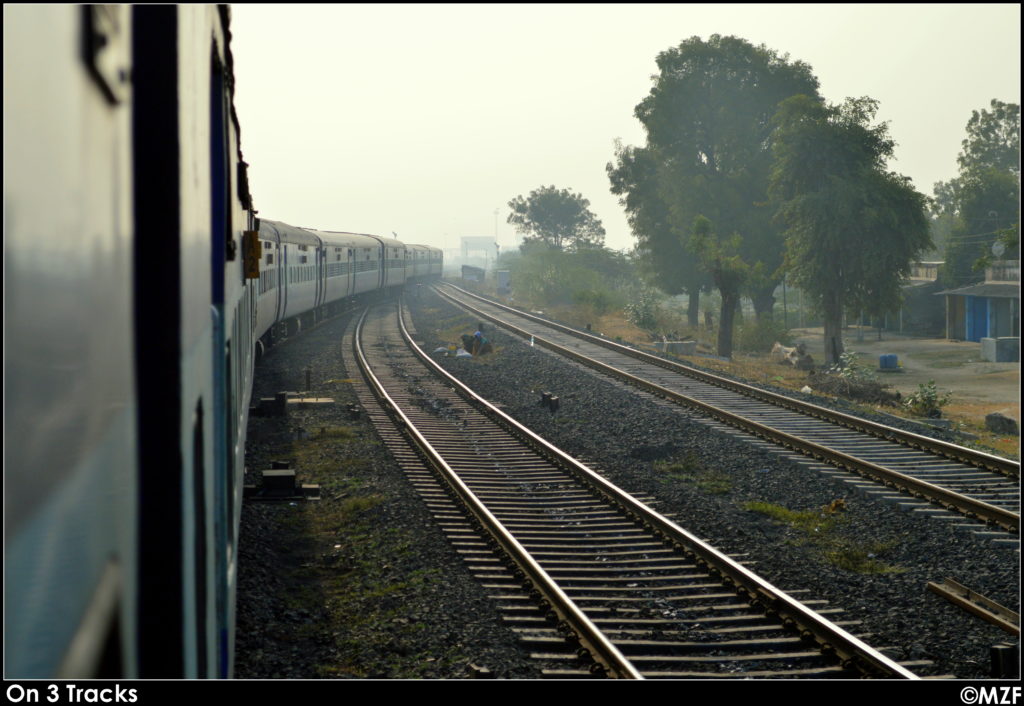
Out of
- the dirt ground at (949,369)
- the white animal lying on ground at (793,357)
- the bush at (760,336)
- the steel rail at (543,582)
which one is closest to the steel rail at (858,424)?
the dirt ground at (949,369)

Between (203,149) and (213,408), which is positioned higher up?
(203,149)

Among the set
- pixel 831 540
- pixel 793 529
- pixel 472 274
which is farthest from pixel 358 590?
pixel 472 274

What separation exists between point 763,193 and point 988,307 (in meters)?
11.3

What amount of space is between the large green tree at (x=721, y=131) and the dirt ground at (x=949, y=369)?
5813mm

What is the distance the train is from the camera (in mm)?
963

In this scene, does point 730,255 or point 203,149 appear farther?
point 730,255

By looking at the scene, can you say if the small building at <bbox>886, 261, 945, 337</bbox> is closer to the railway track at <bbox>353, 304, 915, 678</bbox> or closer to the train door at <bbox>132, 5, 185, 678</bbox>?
the railway track at <bbox>353, 304, 915, 678</bbox>

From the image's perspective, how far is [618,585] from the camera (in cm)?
894

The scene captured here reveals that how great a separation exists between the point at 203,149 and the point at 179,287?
873 mm

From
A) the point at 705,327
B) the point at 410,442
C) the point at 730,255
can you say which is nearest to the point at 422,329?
the point at 730,255

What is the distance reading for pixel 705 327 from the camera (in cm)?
4881

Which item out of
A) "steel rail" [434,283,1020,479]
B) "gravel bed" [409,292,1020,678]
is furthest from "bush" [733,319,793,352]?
"gravel bed" [409,292,1020,678]

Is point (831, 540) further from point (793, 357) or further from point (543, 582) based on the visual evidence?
point (793, 357)

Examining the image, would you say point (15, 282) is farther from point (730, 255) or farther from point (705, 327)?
point (705, 327)
